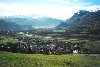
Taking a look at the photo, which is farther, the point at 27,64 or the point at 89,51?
the point at 89,51

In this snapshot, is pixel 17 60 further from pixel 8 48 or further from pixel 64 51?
pixel 64 51

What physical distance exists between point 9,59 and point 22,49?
44.5m

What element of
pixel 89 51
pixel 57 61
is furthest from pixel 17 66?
pixel 89 51

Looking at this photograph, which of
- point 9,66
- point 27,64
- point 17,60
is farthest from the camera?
point 17,60

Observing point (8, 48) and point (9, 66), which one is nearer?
point (9, 66)

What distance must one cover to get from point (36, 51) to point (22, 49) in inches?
463

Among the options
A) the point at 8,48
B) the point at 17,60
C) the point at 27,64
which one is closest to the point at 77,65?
the point at 27,64

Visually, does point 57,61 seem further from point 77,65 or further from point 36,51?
point 36,51

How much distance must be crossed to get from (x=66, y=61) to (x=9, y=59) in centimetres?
3532

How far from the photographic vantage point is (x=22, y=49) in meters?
172

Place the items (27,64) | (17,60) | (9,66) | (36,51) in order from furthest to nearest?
(36,51)
(17,60)
(27,64)
(9,66)

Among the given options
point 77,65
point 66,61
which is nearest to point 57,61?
point 66,61

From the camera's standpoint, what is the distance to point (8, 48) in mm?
174125

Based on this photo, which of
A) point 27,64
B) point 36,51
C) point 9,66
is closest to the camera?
point 9,66
